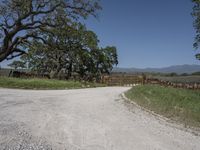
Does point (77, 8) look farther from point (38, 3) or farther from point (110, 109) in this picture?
point (110, 109)

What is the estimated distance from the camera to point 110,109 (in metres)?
11.4


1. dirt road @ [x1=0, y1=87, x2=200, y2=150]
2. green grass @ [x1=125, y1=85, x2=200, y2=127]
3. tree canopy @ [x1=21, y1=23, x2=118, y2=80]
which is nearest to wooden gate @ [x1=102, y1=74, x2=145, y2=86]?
tree canopy @ [x1=21, y1=23, x2=118, y2=80]

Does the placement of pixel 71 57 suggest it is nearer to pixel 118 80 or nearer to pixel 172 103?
pixel 118 80

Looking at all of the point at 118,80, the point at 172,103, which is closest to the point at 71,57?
the point at 118,80

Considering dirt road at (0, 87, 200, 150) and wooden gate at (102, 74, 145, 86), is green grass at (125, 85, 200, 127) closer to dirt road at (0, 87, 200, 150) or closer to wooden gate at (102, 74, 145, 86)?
dirt road at (0, 87, 200, 150)

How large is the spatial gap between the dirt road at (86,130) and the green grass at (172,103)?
742 millimetres

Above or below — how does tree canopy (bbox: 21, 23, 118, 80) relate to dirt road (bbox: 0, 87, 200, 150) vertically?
above

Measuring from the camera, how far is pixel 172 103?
37.8 ft

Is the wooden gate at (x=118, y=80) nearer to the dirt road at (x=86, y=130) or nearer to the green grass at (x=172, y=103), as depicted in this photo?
the green grass at (x=172, y=103)

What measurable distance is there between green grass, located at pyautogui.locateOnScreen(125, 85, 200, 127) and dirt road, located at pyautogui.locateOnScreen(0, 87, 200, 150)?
0.74 metres

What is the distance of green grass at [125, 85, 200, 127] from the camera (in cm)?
999

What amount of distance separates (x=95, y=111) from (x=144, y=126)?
2.55 metres

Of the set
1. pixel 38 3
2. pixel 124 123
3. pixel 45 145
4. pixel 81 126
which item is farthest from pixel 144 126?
pixel 38 3

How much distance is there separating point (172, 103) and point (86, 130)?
5.01m
